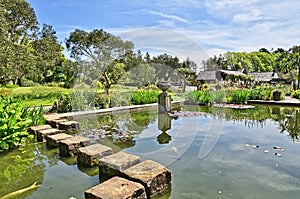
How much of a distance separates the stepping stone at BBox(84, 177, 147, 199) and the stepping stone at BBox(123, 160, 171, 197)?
0.16m

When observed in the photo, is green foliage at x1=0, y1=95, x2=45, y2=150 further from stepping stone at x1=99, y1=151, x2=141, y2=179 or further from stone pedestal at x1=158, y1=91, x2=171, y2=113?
stone pedestal at x1=158, y1=91, x2=171, y2=113

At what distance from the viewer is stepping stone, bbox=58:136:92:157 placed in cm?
393

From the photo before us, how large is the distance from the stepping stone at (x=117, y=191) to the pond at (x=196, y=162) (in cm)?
36

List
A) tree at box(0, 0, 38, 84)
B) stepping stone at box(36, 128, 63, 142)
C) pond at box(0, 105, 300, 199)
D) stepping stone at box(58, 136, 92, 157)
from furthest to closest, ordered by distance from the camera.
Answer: tree at box(0, 0, 38, 84)
stepping stone at box(36, 128, 63, 142)
stepping stone at box(58, 136, 92, 157)
pond at box(0, 105, 300, 199)

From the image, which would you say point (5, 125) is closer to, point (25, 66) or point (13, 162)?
point (13, 162)

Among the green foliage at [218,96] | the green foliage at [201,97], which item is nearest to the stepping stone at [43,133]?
the green foliage at [201,97]

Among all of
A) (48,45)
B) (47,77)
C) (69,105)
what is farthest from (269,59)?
(69,105)

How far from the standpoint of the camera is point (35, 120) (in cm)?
573

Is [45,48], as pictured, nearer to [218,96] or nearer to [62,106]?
[62,106]

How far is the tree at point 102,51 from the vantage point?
14406 mm

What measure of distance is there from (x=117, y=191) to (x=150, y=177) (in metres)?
0.46

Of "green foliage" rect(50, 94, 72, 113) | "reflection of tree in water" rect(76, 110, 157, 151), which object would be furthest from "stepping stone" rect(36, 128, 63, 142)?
"green foliage" rect(50, 94, 72, 113)

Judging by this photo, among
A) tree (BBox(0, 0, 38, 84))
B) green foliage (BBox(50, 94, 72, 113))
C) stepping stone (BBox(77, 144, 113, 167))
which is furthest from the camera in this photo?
tree (BBox(0, 0, 38, 84))

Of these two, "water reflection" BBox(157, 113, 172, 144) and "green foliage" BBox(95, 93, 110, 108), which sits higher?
"green foliage" BBox(95, 93, 110, 108)
